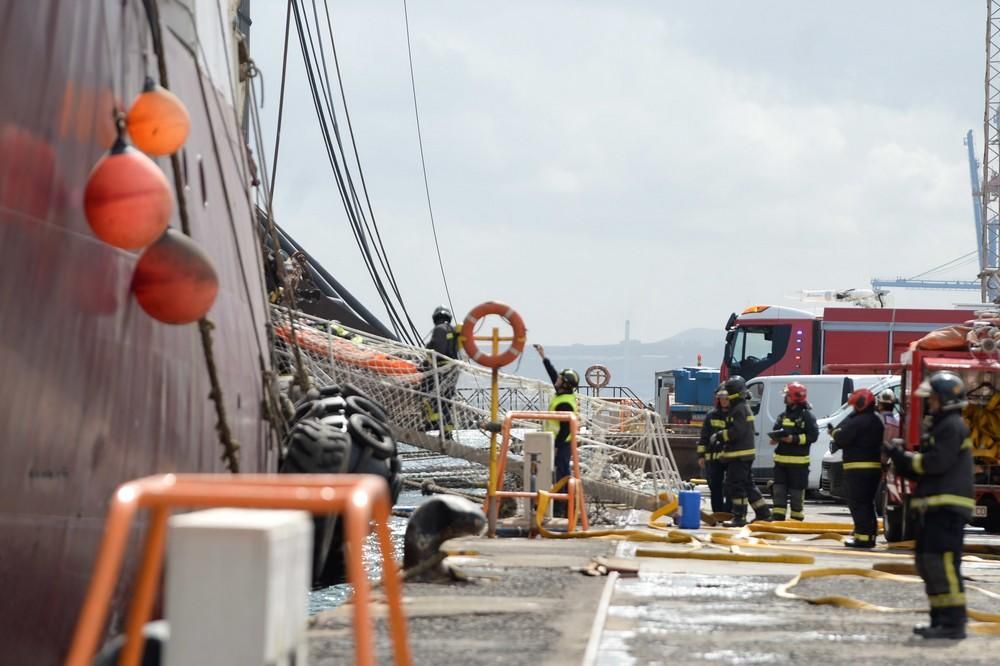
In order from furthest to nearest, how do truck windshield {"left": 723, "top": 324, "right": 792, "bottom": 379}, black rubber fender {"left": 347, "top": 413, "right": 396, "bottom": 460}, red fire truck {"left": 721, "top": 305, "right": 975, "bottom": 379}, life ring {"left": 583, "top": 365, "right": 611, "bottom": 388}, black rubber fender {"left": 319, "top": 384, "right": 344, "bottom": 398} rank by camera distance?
life ring {"left": 583, "top": 365, "right": 611, "bottom": 388}, truck windshield {"left": 723, "top": 324, "right": 792, "bottom": 379}, red fire truck {"left": 721, "top": 305, "right": 975, "bottom": 379}, black rubber fender {"left": 319, "top": 384, "right": 344, "bottom": 398}, black rubber fender {"left": 347, "top": 413, "right": 396, "bottom": 460}

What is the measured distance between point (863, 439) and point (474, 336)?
12.3 feet

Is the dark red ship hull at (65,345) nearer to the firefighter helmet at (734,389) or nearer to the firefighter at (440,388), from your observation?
the firefighter helmet at (734,389)

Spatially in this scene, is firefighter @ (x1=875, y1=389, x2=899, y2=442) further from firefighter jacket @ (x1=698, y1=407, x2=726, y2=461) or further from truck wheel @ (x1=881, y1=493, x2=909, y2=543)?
firefighter jacket @ (x1=698, y1=407, x2=726, y2=461)

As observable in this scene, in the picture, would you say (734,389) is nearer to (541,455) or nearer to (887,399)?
(887,399)

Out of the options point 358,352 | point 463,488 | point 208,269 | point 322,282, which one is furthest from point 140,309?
point 322,282

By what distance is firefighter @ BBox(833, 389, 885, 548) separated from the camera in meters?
12.9

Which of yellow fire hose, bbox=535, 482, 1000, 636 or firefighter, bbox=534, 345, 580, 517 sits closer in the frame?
yellow fire hose, bbox=535, 482, 1000, 636

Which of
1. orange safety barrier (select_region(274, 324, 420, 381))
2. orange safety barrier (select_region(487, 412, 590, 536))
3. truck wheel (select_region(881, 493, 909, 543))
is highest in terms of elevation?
orange safety barrier (select_region(274, 324, 420, 381))

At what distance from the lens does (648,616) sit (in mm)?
8406

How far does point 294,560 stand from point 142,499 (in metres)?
0.45

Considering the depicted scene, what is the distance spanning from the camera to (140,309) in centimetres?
698

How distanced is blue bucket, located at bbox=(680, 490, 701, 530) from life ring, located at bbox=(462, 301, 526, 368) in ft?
9.12

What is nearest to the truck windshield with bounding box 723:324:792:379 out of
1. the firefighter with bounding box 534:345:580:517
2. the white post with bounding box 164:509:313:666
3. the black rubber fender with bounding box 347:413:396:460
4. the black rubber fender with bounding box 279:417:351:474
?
the firefighter with bounding box 534:345:580:517

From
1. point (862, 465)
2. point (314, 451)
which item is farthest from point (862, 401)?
point (314, 451)
